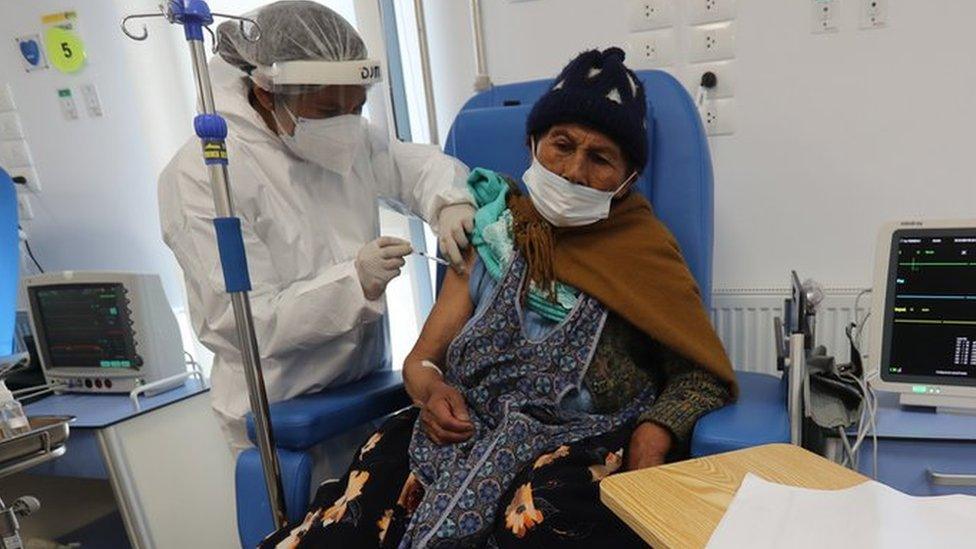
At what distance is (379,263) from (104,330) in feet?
4.22

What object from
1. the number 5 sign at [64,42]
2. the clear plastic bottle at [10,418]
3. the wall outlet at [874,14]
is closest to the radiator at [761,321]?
the wall outlet at [874,14]

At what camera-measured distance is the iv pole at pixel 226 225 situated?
2.88 ft

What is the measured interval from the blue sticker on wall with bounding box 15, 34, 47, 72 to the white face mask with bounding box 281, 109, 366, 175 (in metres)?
1.80

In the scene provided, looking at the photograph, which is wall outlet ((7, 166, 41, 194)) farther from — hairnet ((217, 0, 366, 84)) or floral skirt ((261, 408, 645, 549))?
floral skirt ((261, 408, 645, 549))

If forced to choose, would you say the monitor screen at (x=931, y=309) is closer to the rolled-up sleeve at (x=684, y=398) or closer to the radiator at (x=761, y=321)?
the rolled-up sleeve at (x=684, y=398)

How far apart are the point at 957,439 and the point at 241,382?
4.53ft

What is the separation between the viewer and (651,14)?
157 cm

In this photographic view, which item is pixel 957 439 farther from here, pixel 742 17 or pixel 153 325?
pixel 153 325

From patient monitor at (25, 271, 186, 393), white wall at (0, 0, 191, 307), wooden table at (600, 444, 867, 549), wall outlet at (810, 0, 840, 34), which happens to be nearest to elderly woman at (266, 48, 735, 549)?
wooden table at (600, 444, 867, 549)

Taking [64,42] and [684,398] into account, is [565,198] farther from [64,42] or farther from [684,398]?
[64,42]

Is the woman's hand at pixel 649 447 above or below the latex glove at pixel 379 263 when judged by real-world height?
below

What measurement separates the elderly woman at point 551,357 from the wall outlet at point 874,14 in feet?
2.37

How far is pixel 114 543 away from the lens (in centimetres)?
208

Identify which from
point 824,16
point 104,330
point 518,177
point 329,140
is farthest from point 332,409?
point 824,16
